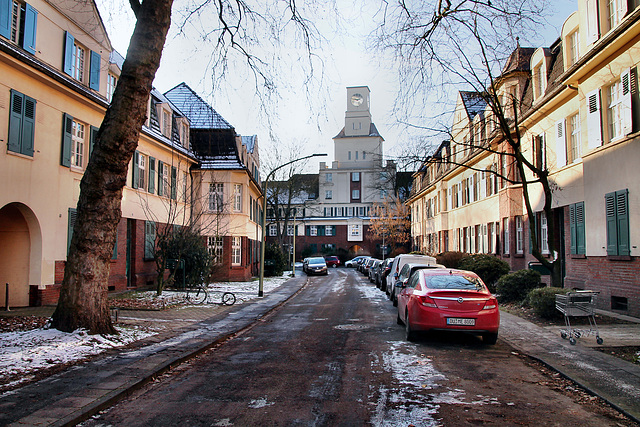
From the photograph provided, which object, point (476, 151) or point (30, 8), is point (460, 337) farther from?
point (476, 151)

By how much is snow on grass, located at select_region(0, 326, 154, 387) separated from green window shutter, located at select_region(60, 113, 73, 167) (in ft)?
28.2

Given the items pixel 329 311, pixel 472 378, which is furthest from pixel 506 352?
pixel 329 311

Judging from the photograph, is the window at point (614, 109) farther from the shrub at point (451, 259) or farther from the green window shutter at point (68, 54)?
the green window shutter at point (68, 54)

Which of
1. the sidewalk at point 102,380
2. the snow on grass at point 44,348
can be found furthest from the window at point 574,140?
the snow on grass at point 44,348

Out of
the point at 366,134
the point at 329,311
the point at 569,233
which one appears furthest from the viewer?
the point at 366,134

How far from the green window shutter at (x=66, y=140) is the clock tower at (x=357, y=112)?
2771 inches

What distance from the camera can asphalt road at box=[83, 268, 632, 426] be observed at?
18.1ft

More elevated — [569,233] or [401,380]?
[569,233]

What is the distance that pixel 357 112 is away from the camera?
8588cm

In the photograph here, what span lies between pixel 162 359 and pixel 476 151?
25564 millimetres

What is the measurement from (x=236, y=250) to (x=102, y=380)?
25.1 m

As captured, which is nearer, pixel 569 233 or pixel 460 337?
pixel 460 337

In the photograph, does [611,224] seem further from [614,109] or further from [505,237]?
[505,237]

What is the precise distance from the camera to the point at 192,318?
47.5ft
